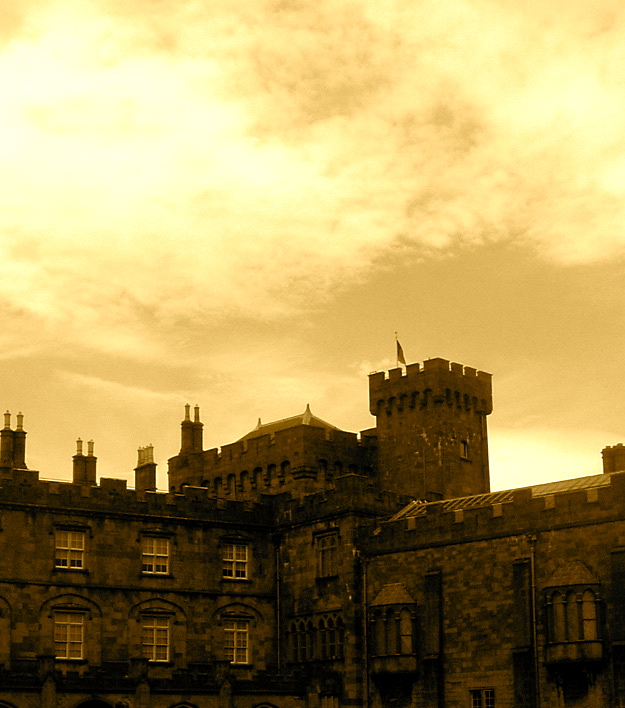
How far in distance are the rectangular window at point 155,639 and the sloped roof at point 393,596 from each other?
8.57m

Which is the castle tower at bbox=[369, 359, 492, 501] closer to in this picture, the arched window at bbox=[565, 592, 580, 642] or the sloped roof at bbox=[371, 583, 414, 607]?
the sloped roof at bbox=[371, 583, 414, 607]

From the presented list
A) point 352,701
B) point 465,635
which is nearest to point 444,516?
point 465,635

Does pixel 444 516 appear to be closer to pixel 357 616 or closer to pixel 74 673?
pixel 357 616

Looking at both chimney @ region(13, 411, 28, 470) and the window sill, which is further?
chimney @ region(13, 411, 28, 470)

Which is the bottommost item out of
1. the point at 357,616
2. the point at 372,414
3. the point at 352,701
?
the point at 352,701

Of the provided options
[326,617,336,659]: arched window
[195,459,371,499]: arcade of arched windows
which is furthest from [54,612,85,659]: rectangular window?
[195,459,371,499]: arcade of arched windows

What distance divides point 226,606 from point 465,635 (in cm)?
1120

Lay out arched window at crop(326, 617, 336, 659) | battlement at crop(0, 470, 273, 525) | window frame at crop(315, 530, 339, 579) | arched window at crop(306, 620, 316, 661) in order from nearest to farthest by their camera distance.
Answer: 1. battlement at crop(0, 470, 273, 525)
2. arched window at crop(326, 617, 336, 659)
3. arched window at crop(306, 620, 316, 661)
4. window frame at crop(315, 530, 339, 579)

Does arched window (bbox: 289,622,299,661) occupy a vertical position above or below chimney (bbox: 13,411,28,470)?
below

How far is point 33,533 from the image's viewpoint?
49.6 meters

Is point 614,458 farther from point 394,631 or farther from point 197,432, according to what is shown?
point 197,432

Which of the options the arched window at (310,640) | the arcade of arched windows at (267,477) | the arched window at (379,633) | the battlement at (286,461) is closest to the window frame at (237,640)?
the arched window at (310,640)

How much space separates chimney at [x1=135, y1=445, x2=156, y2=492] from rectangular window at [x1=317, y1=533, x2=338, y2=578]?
41.3 ft

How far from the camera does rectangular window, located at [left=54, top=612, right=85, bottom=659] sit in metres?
49.0
